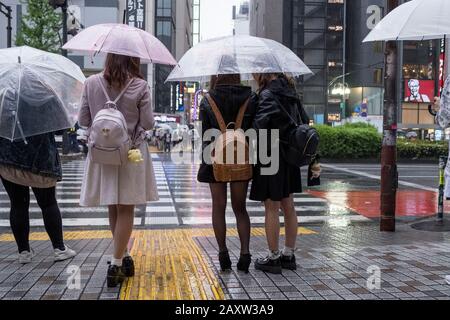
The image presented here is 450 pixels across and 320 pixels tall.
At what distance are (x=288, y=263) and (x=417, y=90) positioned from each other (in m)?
54.8

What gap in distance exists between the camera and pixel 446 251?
588 cm

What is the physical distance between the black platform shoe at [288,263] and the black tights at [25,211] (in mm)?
2221

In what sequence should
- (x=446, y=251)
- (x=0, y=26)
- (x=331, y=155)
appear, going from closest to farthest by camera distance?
(x=446, y=251) → (x=331, y=155) → (x=0, y=26)

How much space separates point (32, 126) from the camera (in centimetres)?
485

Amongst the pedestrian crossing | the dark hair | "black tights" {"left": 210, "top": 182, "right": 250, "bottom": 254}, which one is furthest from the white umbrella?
the pedestrian crossing

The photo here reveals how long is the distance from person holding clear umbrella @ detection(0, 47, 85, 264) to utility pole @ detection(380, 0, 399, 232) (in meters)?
4.39

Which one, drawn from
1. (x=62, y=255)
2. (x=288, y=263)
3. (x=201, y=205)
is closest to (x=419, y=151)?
(x=201, y=205)

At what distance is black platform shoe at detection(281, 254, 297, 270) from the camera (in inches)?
191

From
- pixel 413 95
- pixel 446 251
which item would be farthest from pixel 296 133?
pixel 413 95

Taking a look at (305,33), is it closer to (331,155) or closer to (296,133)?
(331,155)

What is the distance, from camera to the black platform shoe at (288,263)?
4855 millimetres

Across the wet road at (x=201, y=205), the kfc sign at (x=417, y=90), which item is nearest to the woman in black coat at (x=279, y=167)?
the wet road at (x=201, y=205)

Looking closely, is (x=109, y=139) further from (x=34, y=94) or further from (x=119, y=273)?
(x=34, y=94)
